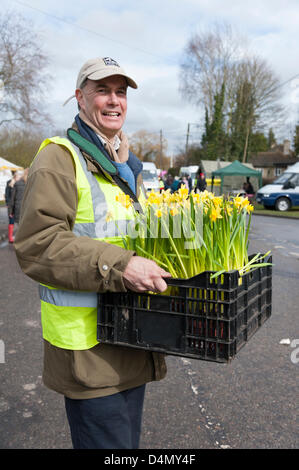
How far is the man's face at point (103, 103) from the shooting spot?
1992 millimetres

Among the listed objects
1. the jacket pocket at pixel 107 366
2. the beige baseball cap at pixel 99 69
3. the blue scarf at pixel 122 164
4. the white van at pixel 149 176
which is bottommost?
the jacket pocket at pixel 107 366

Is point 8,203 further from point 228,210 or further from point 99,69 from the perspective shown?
point 228,210

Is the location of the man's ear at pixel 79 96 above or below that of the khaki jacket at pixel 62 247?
above

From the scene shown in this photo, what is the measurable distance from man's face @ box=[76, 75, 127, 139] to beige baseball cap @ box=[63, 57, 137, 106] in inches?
1.5

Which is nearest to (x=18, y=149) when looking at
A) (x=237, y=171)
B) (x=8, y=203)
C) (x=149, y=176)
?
(x=149, y=176)

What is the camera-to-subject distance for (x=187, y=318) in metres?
1.73

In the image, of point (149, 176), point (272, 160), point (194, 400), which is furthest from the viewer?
point (272, 160)

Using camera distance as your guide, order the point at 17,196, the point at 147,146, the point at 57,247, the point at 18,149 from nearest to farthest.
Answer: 1. the point at 57,247
2. the point at 17,196
3. the point at 18,149
4. the point at 147,146

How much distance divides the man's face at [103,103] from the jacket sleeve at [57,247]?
0.39 m

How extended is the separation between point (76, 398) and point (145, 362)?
0.36 m

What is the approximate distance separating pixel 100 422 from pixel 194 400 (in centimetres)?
184

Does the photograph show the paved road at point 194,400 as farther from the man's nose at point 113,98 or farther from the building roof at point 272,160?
the building roof at point 272,160

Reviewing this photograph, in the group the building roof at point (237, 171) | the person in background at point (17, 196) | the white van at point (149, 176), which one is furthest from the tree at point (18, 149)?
the person in background at point (17, 196)
